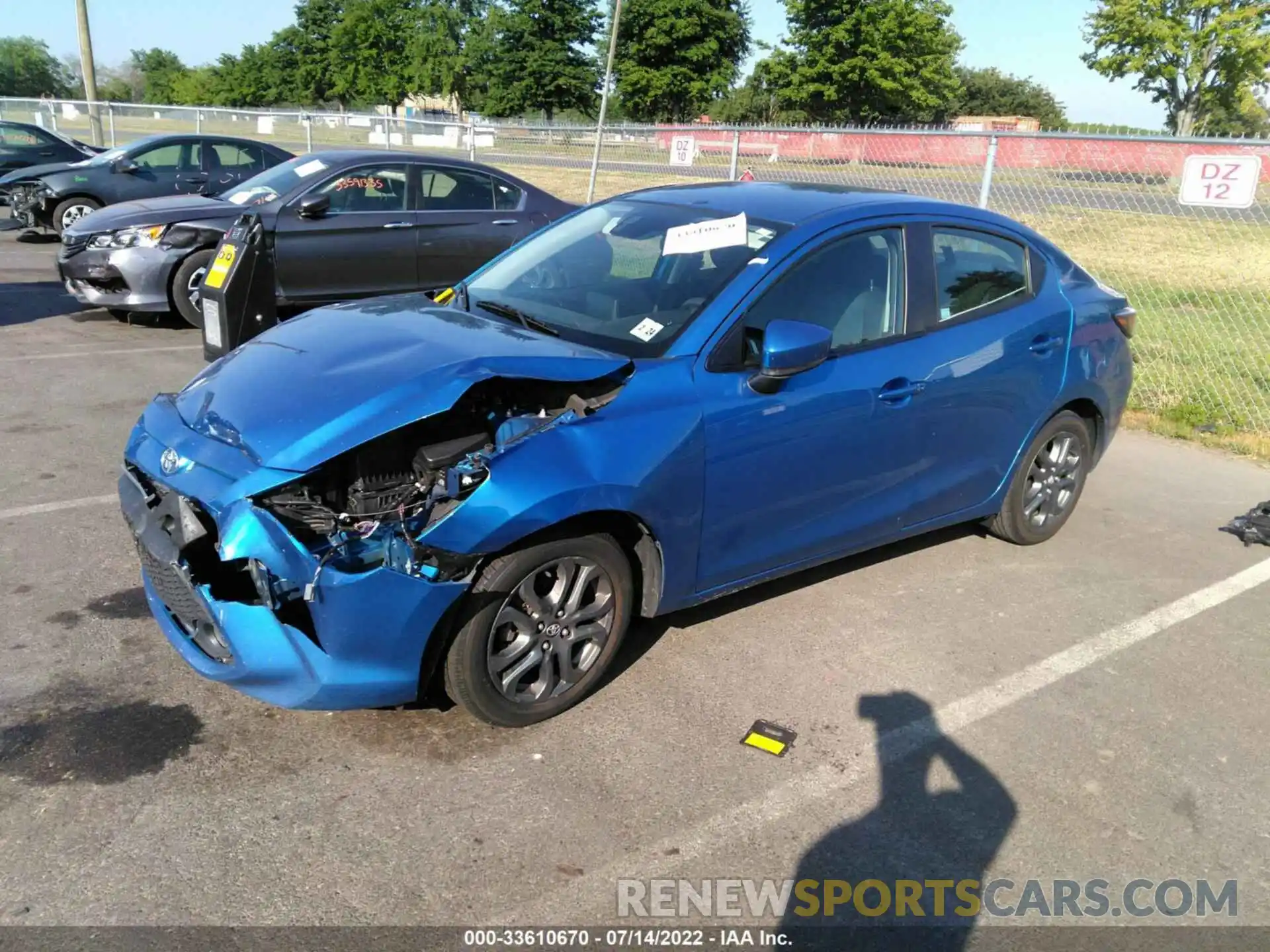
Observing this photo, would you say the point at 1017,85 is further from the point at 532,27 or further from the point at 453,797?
the point at 453,797

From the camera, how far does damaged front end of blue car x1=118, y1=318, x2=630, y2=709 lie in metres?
2.91

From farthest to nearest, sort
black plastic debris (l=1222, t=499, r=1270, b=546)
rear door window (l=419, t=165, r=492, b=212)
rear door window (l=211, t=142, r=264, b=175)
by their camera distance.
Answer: rear door window (l=211, t=142, r=264, b=175), rear door window (l=419, t=165, r=492, b=212), black plastic debris (l=1222, t=499, r=1270, b=546)

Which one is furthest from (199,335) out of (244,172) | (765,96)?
(765,96)

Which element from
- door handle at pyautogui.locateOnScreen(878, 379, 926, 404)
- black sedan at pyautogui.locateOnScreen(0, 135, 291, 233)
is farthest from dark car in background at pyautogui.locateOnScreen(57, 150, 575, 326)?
door handle at pyautogui.locateOnScreen(878, 379, 926, 404)

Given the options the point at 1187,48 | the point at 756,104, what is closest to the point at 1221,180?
the point at 1187,48

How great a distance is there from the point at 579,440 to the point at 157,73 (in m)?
123

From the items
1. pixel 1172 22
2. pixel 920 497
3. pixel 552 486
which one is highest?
pixel 1172 22

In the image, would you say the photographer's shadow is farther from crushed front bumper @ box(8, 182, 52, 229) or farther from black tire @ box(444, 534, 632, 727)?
crushed front bumper @ box(8, 182, 52, 229)

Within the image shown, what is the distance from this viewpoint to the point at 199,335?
9.39 metres

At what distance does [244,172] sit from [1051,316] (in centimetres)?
1186

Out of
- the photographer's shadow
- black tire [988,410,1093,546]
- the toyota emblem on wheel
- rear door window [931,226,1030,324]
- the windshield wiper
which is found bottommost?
the photographer's shadow

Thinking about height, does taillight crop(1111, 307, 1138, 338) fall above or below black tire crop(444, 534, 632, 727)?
above

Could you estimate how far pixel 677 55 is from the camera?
195ft

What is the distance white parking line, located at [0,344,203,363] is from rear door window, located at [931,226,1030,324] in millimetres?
6725
